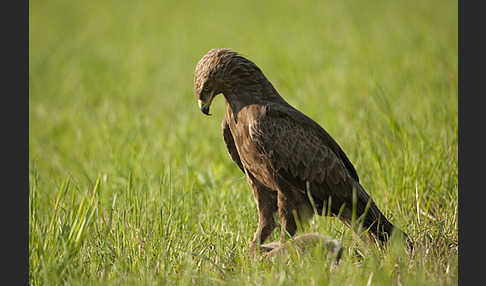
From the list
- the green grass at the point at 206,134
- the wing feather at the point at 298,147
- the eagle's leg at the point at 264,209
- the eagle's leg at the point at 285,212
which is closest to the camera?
the green grass at the point at 206,134

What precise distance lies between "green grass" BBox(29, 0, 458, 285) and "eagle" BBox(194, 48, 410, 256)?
22cm

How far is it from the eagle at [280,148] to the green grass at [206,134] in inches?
8.7

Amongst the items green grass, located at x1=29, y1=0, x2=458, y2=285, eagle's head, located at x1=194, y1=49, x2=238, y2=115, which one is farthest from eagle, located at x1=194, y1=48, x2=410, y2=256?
green grass, located at x1=29, y1=0, x2=458, y2=285

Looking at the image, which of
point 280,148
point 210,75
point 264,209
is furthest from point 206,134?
point 280,148

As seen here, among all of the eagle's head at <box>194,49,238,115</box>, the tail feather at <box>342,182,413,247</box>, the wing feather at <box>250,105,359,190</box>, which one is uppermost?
the eagle's head at <box>194,49,238,115</box>

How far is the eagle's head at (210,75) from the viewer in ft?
11.9

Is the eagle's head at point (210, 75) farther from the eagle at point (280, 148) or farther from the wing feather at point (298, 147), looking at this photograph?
the wing feather at point (298, 147)

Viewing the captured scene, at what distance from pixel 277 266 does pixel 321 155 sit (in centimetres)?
86

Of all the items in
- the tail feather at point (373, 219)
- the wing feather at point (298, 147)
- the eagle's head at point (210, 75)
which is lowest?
the tail feather at point (373, 219)

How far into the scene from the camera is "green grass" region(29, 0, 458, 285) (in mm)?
3342

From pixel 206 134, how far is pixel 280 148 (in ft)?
12.1

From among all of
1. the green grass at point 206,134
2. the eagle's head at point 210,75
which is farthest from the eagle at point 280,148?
the green grass at point 206,134

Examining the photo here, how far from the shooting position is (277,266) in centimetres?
336

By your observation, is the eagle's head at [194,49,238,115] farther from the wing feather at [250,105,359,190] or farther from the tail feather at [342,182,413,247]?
the tail feather at [342,182,413,247]
